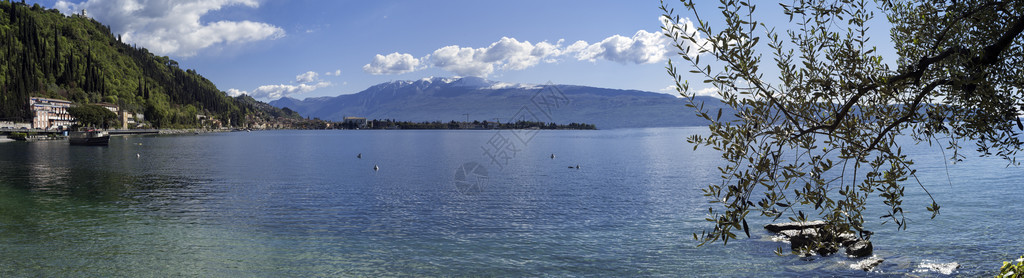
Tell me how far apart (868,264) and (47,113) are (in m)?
245

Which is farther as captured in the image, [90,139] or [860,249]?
[90,139]

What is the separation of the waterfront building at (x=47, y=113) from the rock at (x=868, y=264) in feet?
768

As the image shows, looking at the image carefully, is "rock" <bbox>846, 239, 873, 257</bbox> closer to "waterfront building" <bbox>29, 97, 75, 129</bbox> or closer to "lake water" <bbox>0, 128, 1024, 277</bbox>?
"lake water" <bbox>0, 128, 1024, 277</bbox>

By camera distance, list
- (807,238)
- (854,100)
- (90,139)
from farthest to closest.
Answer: (90,139)
(807,238)
(854,100)

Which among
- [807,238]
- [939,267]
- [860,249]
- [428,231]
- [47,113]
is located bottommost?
[428,231]

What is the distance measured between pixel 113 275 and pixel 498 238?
51.0 feet

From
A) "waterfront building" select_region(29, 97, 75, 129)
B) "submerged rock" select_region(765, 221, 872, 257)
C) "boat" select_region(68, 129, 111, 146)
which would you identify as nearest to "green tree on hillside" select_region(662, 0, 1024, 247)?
"submerged rock" select_region(765, 221, 872, 257)

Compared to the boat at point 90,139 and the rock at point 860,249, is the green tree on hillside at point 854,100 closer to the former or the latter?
the rock at point 860,249

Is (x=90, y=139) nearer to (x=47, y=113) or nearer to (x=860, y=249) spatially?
(x=47, y=113)

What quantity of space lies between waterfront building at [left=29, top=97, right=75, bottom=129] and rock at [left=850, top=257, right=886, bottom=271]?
234063mm

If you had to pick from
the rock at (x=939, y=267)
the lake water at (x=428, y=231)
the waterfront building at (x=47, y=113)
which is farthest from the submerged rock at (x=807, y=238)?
the waterfront building at (x=47, y=113)

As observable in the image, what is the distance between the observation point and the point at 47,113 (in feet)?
631

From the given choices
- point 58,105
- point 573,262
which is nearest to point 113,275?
point 573,262

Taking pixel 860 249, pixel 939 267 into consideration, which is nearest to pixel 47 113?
pixel 860 249
